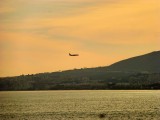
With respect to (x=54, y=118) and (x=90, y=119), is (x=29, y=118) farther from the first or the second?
(x=90, y=119)

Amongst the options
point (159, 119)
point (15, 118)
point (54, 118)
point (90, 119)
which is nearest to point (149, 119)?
point (159, 119)

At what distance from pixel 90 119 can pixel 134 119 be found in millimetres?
12637

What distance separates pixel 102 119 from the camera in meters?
175

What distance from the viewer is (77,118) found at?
18200cm

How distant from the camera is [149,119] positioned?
173 meters

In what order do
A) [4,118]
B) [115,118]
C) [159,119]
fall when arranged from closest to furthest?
[159,119], [115,118], [4,118]

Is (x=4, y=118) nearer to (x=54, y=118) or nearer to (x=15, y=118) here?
(x=15, y=118)

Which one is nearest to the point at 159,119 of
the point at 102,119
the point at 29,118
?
the point at 102,119

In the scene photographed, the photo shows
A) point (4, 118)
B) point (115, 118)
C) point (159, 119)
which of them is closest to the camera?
point (159, 119)

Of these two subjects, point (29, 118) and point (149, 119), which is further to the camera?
point (29, 118)

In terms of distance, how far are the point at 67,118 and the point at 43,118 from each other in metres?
7.64

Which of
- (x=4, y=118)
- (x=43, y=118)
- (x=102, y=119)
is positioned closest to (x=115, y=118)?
(x=102, y=119)

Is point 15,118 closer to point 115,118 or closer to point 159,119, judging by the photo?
point 115,118

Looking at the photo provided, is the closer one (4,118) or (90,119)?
(90,119)
